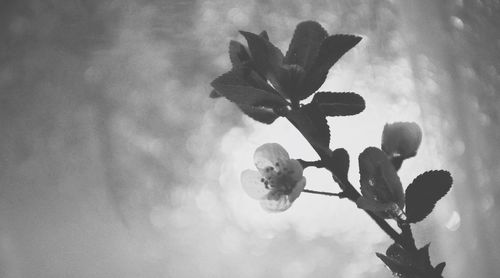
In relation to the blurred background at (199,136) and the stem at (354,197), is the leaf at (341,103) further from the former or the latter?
the blurred background at (199,136)

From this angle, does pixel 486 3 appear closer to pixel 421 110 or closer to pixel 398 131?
pixel 421 110

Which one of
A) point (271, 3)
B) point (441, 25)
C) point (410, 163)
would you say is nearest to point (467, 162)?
point (410, 163)

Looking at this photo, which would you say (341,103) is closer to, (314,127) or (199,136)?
(314,127)

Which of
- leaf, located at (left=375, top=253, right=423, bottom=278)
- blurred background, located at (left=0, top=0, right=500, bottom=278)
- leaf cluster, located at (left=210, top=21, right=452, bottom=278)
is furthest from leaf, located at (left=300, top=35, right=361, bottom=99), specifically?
blurred background, located at (left=0, top=0, right=500, bottom=278)

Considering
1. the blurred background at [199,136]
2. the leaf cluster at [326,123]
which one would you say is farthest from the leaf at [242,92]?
the blurred background at [199,136]

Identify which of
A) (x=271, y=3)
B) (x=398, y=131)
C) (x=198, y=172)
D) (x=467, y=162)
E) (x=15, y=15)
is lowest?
(x=398, y=131)
